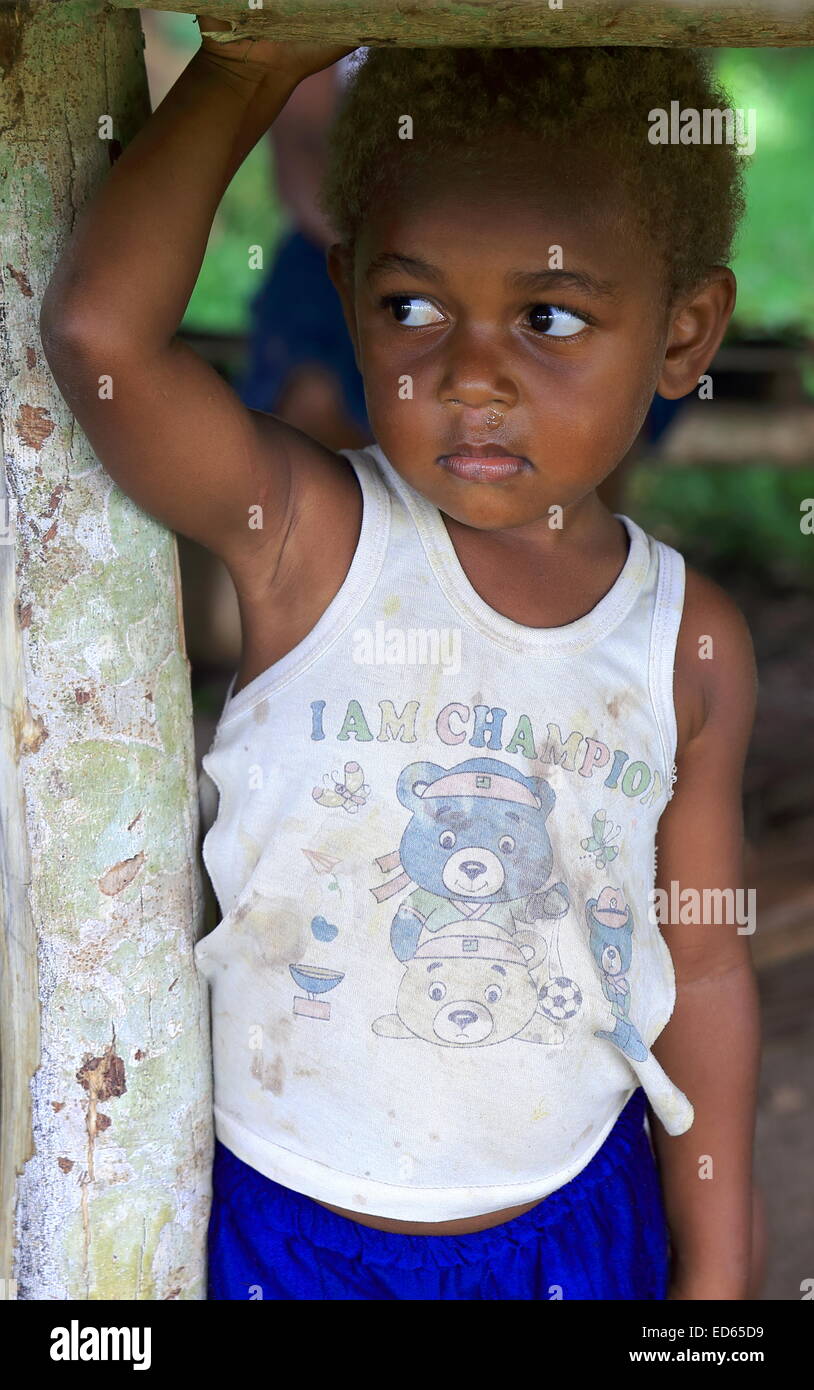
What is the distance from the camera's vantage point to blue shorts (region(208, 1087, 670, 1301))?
4.71 ft

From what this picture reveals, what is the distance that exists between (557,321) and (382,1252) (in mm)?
952

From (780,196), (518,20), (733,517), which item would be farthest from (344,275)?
(733,517)

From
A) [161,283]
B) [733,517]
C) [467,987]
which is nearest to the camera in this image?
[161,283]

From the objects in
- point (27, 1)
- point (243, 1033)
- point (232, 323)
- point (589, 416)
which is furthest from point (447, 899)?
point (232, 323)

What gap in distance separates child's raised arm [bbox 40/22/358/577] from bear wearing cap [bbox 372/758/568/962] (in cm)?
37

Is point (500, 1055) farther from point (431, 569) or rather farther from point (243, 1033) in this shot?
point (431, 569)

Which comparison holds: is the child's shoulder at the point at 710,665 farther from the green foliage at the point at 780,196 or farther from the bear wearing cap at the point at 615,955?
the green foliage at the point at 780,196

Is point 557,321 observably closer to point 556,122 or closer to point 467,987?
point 556,122

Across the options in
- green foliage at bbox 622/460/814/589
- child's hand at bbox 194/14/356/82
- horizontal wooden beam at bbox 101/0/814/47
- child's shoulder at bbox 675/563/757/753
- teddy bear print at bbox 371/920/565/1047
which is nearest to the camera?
horizontal wooden beam at bbox 101/0/814/47

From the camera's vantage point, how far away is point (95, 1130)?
133cm

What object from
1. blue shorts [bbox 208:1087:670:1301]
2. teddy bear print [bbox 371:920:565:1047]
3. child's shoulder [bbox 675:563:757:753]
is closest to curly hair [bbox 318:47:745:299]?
child's shoulder [bbox 675:563:757:753]

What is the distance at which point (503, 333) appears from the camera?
4.18ft

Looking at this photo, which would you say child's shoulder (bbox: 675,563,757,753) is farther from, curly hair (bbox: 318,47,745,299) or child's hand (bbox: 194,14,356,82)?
child's hand (bbox: 194,14,356,82)

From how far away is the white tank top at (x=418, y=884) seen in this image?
1.34 meters
